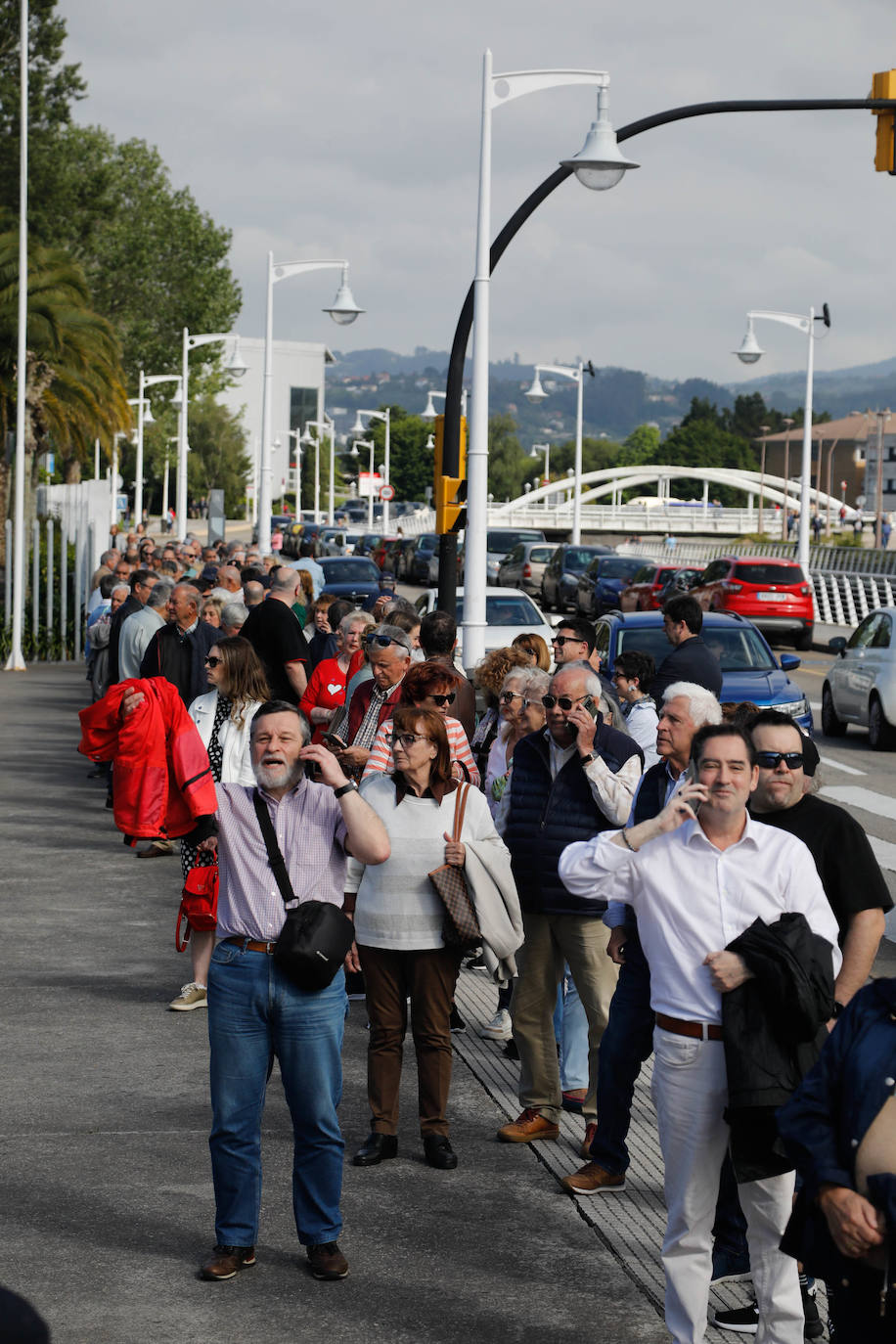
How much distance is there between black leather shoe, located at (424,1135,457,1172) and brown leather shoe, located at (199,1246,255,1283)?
1.13m

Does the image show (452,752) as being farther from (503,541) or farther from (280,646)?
(503,541)

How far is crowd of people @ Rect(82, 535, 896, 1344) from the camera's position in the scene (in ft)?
14.9

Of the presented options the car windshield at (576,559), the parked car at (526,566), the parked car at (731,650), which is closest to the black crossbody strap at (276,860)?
the parked car at (731,650)

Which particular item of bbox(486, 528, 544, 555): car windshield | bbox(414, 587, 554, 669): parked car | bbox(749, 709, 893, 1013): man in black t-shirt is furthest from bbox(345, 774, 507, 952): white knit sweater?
bbox(486, 528, 544, 555): car windshield

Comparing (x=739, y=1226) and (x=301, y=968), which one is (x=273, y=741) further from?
(x=739, y=1226)

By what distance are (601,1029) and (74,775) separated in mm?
11418

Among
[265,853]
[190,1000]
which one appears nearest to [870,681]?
[190,1000]

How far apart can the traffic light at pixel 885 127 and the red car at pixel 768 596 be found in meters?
18.6

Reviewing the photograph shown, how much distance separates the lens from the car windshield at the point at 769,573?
116ft

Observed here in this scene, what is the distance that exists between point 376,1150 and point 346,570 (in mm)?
27393

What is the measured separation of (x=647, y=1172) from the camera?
6594mm

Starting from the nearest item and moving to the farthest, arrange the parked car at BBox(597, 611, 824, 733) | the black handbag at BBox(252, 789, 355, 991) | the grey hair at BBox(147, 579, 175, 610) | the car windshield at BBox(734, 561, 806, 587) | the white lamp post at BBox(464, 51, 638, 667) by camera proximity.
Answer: the black handbag at BBox(252, 789, 355, 991) < the grey hair at BBox(147, 579, 175, 610) < the white lamp post at BBox(464, 51, 638, 667) < the parked car at BBox(597, 611, 824, 733) < the car windshield at BBox(734, 561, 806, 587)

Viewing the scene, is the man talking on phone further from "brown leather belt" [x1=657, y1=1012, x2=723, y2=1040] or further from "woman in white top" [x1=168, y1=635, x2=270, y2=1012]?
"woman in white top" [x1=168, y1=635, x2=270, y2=1012]

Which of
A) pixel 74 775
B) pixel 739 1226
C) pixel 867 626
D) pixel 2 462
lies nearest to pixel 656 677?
pixel 739 1226
